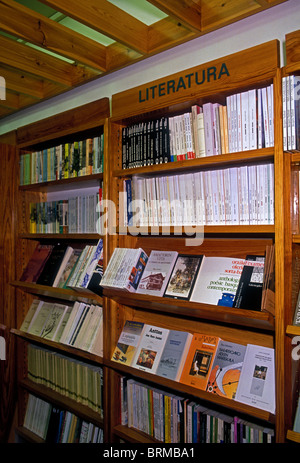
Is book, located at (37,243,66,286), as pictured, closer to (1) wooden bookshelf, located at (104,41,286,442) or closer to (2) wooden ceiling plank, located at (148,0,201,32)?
(1) wooden bookshelf, located at (104,41,286,442)

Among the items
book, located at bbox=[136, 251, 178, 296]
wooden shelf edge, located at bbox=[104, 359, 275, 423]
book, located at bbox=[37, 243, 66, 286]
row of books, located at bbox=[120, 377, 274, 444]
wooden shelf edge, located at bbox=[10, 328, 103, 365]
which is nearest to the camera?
wooden shelf edge, located at bbox=[104, 359, 275, 423]

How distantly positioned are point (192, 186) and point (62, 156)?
0.99 metres

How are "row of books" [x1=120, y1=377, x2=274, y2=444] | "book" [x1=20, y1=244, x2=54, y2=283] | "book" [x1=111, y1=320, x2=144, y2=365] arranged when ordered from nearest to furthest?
"row of books" [x1=120, y1=377, x2=274, y2=444]
"book" [x1=111, y1=320, x2=144, y2=365]
"book" [x1=20, y1=244, x2=54, y2=283]

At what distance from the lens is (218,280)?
1.54 m

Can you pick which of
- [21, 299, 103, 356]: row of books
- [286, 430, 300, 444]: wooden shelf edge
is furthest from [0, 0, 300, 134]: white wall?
[286, 430, 300, 444]: wooden shelf edge

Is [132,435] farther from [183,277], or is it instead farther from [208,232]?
[208,232]

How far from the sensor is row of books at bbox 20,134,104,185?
6.67 feet

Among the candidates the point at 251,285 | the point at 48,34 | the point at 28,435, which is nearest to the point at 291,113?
the point at 251,285

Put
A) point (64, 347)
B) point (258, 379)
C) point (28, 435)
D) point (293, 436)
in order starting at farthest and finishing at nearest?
point (28, 435)
point (64, 347)
point (258, 379)
point (293, 436)

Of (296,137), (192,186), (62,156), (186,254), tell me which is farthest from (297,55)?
(62,156)

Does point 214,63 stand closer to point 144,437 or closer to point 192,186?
point 192,186

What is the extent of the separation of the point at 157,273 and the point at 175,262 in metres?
0.10

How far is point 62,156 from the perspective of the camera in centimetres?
224

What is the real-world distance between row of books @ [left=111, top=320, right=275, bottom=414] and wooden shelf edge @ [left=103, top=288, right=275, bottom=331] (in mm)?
144
